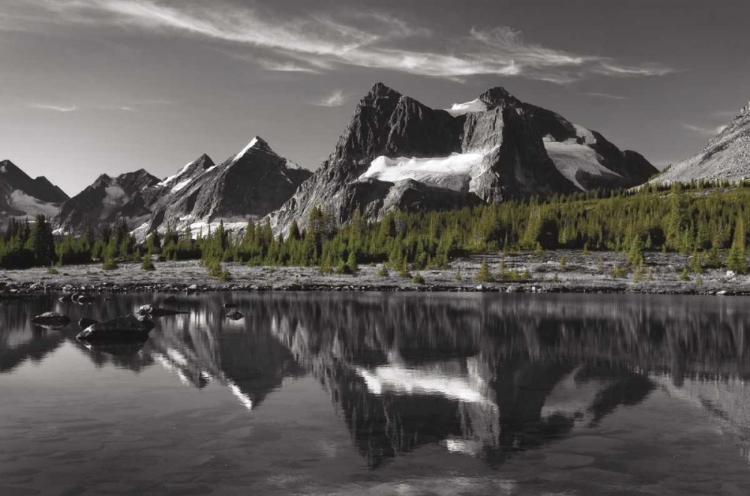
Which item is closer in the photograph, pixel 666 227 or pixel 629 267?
pixel 629 267

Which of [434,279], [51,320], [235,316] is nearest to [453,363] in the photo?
[235,316]

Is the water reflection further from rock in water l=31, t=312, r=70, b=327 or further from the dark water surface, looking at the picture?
rock in water l=31, t=312, r=70, b=327

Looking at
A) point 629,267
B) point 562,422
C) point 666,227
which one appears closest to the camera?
point 562,422

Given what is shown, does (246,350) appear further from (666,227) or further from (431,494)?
(666,227)

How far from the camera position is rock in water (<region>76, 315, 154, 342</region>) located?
35.6m

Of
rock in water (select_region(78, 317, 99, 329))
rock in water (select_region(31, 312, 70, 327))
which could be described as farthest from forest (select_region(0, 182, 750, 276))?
rock in water (select_region(78, 317, 99, 329))

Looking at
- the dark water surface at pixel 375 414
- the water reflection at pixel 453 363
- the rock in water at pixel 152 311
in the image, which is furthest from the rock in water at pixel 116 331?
the rock in water at pixel 152 311

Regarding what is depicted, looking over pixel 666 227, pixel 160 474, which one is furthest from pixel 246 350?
pixel 666 227

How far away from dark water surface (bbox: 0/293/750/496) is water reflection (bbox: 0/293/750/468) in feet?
0.45

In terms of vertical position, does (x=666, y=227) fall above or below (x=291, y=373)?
above

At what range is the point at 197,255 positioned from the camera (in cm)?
17062

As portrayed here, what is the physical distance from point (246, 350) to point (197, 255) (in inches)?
5724

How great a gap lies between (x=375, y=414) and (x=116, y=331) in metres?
23.1

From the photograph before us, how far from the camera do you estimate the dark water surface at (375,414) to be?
1341cm
